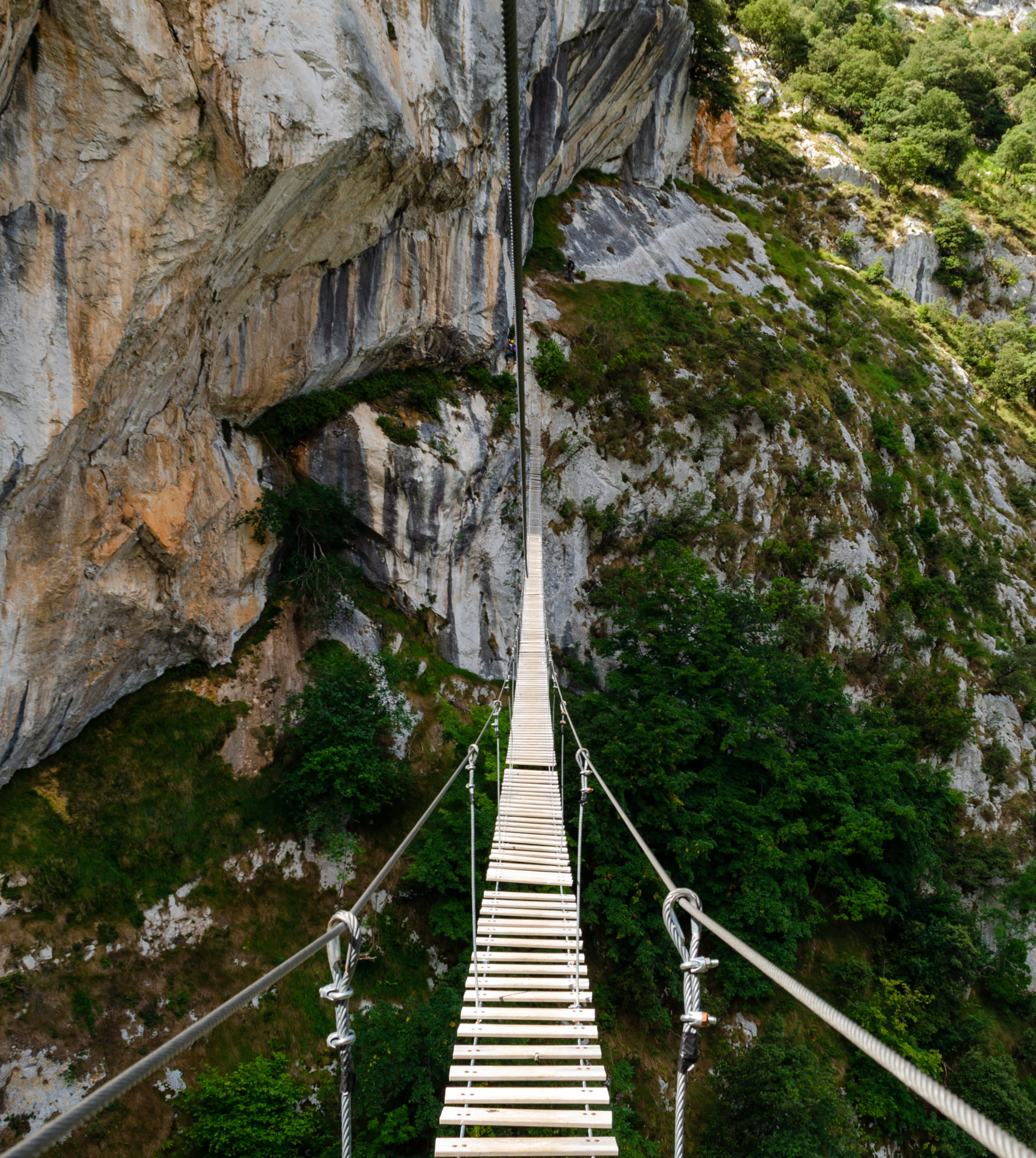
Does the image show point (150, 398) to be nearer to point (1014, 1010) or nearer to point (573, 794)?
point (573, 794)

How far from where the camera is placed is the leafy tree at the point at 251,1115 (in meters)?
6.55

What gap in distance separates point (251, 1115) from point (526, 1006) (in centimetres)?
402

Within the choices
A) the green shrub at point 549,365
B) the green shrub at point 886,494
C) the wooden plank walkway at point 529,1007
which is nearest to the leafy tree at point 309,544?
the wooden plank walkway at point 529,1007

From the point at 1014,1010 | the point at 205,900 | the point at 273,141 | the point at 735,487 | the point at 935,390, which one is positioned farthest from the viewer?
the point at 935,390

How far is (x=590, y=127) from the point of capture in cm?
2109

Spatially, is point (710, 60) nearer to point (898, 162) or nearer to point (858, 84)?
point (898, 162)

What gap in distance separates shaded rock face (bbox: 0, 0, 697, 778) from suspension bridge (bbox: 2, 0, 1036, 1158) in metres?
2.83

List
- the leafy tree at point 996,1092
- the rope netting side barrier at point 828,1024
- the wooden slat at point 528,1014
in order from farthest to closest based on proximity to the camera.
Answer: the leafy tree at point 996,1092, the wooden slat at point 528,1014, the rope netting side barrier at point 828,1024

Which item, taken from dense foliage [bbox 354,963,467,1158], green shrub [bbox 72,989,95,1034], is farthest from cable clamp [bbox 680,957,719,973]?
green shrub [bbox 72,989,95,1034]

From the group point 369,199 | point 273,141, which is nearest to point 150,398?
point 273,141

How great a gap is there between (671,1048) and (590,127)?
83.3 feet

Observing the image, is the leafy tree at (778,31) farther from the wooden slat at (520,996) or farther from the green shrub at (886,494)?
the wooden slat at (520,996)

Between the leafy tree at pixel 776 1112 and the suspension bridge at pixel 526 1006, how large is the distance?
3395mm

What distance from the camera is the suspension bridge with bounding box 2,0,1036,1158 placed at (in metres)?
1.60
